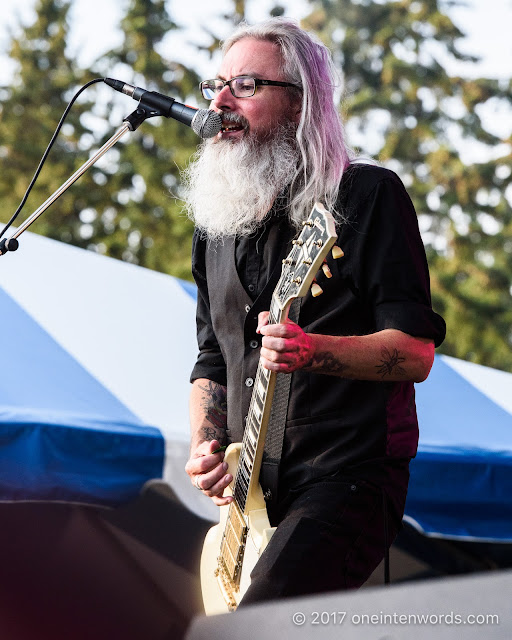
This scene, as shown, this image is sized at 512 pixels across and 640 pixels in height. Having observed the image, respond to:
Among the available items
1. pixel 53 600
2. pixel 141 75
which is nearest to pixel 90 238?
pixel 141 75

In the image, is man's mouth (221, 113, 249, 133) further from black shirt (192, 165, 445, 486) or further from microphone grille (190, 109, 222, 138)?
black shirt (192, 165, 445, 486)

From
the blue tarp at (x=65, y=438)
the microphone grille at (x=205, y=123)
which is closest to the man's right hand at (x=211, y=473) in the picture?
the microphone grille at (x=205, y=123)

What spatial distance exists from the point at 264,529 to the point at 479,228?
14.4 m

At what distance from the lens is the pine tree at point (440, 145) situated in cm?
1529

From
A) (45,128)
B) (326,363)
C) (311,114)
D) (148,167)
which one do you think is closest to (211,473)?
(326,363)

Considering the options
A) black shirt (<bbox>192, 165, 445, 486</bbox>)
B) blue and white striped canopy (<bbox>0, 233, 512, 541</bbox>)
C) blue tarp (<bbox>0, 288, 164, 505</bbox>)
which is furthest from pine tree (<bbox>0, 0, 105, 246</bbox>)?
black shirt (<bbox>192, 165, 445, 486</bbox>)

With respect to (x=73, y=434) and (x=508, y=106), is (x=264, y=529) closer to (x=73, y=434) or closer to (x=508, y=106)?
(x=73, y=434)

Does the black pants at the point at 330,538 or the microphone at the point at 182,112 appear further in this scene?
the microphone at the point at 182,112

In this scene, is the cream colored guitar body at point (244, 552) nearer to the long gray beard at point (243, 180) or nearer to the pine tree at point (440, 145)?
the long gray beard at point (243, 180)

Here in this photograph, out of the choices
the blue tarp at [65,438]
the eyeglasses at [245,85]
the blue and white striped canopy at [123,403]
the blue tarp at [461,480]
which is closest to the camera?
the eyeglasses at [245,85]

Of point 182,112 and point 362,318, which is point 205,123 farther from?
point 362,318

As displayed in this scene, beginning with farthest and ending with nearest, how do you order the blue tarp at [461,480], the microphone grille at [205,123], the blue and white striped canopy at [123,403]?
the blue tarp at [461,480], the blue and white striped canopy at [123,403], the microphone grille at [205,123]

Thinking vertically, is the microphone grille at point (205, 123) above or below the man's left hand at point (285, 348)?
above

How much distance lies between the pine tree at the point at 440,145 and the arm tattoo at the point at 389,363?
13261 millimetres
